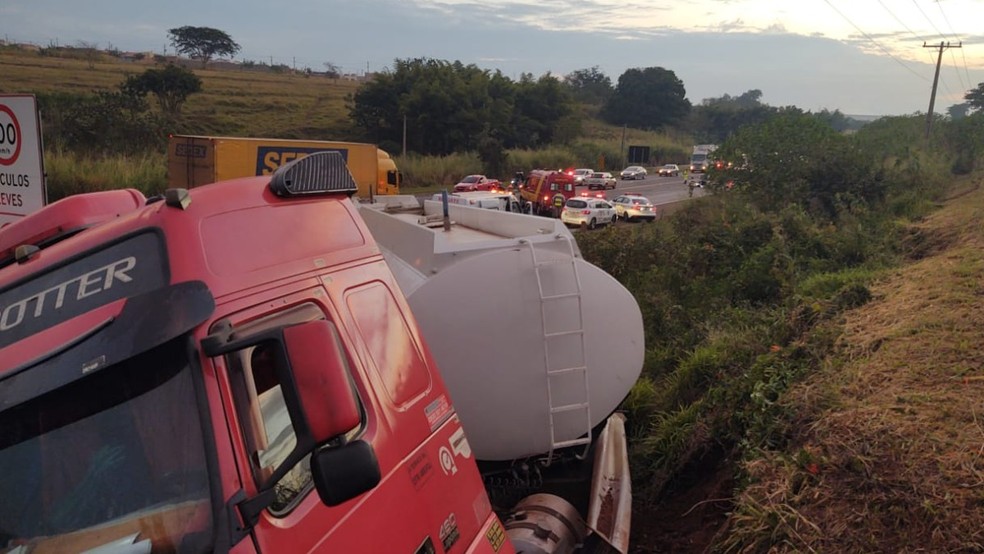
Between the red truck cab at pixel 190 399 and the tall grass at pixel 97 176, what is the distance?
20119 mm

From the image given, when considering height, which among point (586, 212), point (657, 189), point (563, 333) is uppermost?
point (563, 333)

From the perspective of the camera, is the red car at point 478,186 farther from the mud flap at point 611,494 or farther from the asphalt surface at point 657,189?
the mud flap at point 611,494

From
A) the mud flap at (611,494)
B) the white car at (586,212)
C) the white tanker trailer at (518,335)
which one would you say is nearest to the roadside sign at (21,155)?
the white tanker trailer at (518,335)

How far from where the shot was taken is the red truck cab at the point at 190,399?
1.85m

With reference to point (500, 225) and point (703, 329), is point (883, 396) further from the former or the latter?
point (703, 329)

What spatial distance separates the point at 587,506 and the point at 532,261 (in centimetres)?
175

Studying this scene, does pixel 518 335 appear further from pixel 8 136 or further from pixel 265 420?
pixel 8 136

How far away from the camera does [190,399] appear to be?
6.43 ft

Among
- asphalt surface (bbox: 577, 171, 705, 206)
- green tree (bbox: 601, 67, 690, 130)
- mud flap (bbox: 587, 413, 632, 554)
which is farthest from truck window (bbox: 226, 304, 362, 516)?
green tree (bbox: 601, 67, 690, 130)

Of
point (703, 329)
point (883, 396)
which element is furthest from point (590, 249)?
point (883, 396)

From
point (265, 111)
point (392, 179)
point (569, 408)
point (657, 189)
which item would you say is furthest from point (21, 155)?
point (265, 111)

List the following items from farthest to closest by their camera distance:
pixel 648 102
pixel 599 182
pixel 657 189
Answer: pixel 648 102 < pixel 657 189 < pixel 599 182

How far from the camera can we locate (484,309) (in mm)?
4562

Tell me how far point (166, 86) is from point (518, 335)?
167ft
